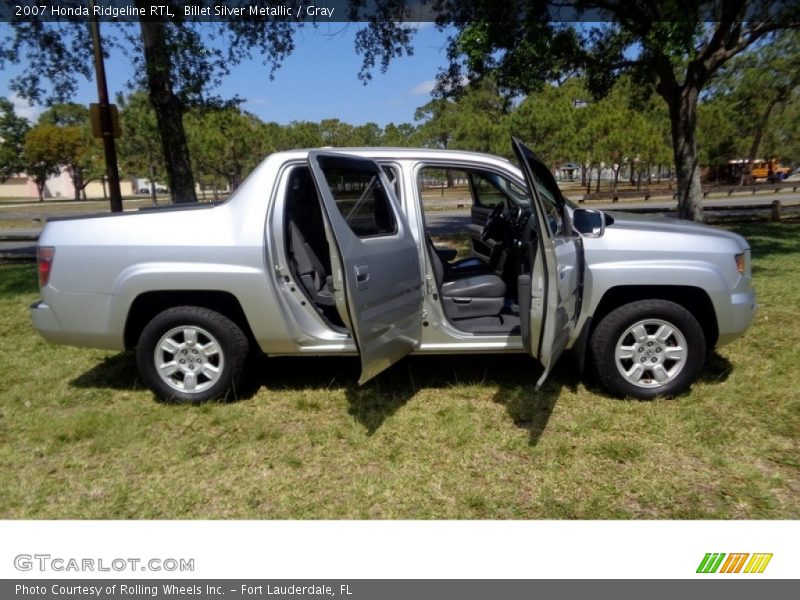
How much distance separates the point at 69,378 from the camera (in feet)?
16.3

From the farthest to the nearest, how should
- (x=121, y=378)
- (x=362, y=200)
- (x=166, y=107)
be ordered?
(x=166, y=107) → (x=121, y=378) → (x=362, y=200)

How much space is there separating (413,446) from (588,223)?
6.19ft

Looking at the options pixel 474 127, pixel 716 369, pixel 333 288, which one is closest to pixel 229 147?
pixel 474 127

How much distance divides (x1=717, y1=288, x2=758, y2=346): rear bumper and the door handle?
8.12 ft

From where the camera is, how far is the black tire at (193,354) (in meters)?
4.08

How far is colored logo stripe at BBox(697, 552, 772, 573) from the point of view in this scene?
2.53m

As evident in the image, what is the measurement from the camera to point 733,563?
8.31ft

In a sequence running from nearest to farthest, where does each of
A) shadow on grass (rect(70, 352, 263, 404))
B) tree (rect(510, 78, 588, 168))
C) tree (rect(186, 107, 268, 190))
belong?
shadow on grass (rect(70, 352, 263, 404)) < tree (rect(510, 78, 588, 168)) < tree (rect(186, 107, 268, 190))

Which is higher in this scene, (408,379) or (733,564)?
(408,379)

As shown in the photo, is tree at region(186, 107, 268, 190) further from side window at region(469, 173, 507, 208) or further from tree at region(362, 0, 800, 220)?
side window at region(469, 173, 507, 208)

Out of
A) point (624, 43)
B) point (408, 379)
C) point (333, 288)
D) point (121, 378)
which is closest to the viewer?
point (333, 288)

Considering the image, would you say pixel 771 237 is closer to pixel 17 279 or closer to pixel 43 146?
pixel 17 279

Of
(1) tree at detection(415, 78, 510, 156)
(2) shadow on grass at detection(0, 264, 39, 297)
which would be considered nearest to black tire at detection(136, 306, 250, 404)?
(2) shadow on grass at detection(0, 264, 39, 297)

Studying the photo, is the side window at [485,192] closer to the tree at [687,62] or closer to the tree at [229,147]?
the tree at [687,62]
